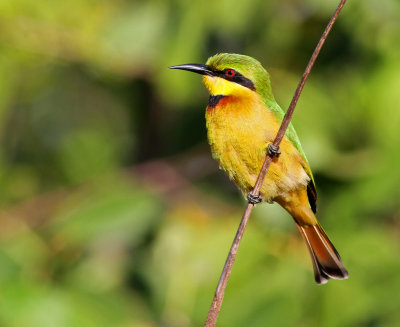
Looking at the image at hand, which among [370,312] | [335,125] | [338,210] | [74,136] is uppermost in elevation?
[74,136]

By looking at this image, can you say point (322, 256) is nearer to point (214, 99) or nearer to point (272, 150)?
point (214, 99)

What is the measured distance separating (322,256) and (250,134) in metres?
0.60

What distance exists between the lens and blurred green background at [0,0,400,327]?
3143 millimetres

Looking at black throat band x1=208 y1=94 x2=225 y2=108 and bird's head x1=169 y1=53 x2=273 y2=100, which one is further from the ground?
bird's head x1=169 y1=53 x2=273 y2=100

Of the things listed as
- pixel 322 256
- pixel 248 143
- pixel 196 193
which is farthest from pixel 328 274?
pixel 196 193

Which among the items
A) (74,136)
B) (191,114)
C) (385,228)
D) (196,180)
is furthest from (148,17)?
(385,228)

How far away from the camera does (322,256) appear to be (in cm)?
290

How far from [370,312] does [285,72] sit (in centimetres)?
122

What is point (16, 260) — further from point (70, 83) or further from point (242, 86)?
point (70, 83)

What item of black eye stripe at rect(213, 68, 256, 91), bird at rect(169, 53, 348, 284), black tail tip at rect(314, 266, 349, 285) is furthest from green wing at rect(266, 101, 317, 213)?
black tail tip at rect(314, 266, 349, 285)

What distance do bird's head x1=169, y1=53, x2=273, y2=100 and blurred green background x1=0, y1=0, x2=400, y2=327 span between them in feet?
1.51

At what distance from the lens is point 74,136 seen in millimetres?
4477

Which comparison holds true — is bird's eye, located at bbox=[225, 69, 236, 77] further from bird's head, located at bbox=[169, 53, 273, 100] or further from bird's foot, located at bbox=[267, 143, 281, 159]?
bird's foot, located at bbox=[267, 143, 281, 159]

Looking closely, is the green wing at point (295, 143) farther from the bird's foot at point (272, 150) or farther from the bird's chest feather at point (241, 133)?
the bird's foot at point (272, 150)
